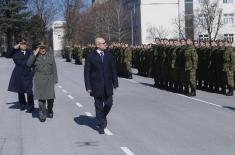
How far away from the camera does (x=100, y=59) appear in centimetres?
1165

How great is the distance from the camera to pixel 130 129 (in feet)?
39.2

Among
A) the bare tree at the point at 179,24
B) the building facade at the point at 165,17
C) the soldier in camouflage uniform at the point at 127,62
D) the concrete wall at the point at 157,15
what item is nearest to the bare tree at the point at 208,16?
the bare tree at the point at 179,24

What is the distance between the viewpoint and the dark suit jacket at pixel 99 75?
1157cm

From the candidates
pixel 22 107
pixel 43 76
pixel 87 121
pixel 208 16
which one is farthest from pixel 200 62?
pixel 208 16

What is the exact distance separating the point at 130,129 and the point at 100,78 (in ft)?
3.87

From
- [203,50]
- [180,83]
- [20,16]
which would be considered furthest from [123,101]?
[20,16]

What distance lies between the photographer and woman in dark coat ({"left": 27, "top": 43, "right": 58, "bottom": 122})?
44.4ft

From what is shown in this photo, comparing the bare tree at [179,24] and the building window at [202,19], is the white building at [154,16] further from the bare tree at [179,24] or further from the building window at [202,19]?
the building window at [202,19]

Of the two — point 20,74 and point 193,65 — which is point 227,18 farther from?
point 20,74

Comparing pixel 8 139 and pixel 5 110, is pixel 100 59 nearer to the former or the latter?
pixel 8 139

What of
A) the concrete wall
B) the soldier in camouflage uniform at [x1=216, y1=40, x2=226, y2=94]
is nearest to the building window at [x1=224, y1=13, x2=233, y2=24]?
the concrete wall

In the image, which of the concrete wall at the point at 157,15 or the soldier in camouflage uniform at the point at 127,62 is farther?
the concrete wall at the point at 157,15

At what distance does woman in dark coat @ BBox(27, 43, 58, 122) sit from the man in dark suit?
214 centimetres

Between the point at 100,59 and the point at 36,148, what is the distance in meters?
2.43
